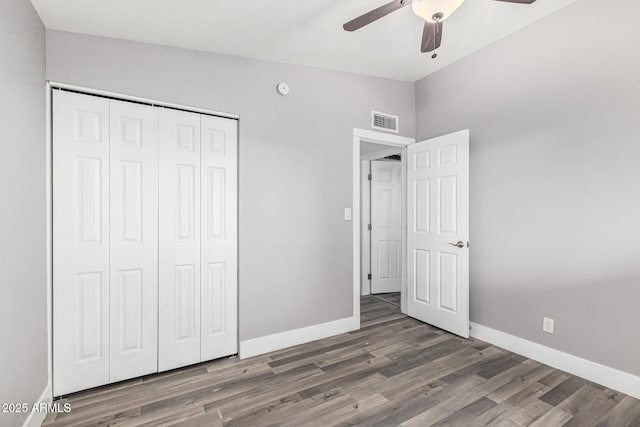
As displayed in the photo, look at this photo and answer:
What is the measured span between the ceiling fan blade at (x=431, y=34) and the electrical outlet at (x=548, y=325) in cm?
233

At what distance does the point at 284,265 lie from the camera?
283 centimetres

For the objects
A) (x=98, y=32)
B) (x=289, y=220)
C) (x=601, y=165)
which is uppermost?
(x=98, y=32)

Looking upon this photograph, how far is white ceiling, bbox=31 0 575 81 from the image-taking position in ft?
6.49

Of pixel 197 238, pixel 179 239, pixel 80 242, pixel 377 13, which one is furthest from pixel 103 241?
pixel 377 13

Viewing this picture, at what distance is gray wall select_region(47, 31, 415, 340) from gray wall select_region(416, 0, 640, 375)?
1242 millimetres

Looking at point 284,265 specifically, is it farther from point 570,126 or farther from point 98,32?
point 570,126

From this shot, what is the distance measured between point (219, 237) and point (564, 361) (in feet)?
9.70

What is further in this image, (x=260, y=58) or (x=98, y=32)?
(x=260, y=58)

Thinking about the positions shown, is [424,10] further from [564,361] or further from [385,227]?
[385,227]

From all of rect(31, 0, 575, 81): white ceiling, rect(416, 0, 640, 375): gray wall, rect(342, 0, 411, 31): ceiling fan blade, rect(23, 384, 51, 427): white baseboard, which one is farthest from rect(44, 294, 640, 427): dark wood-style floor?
rect(31, 0, 575, 81): white ceiling

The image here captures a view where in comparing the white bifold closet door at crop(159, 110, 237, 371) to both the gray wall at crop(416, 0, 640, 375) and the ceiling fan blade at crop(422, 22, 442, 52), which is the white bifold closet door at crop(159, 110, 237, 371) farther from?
the gray wall at crop(416, 0, 640, 375)

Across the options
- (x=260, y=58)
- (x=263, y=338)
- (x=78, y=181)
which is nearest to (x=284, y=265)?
(x=263, y=338)

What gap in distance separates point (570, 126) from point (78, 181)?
367 centimetres

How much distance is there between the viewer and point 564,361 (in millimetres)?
2342
